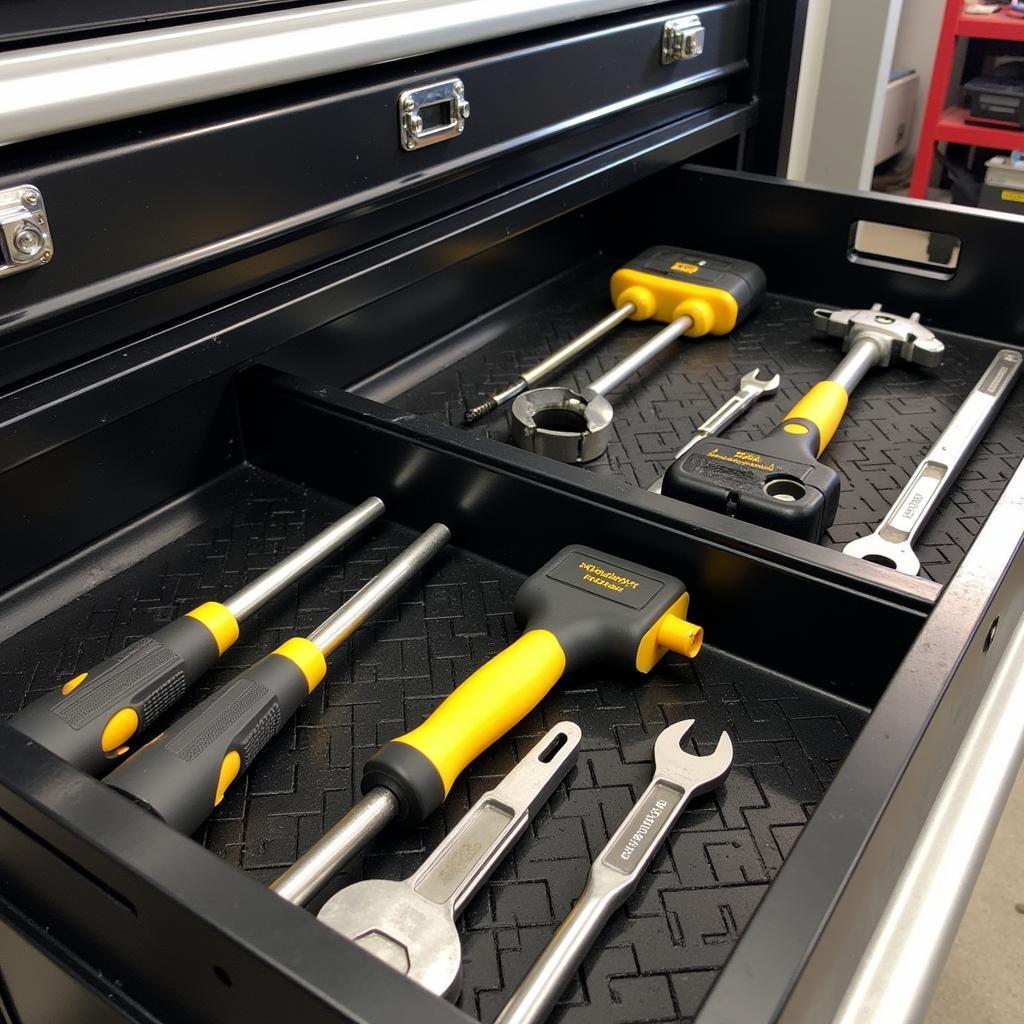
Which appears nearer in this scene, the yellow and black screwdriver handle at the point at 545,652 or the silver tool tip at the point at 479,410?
the yellow and black screwdriver handle at the point at 545,652

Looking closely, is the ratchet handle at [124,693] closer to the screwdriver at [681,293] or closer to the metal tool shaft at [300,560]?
the metal tool shaft at [300,560]

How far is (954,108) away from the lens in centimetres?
297

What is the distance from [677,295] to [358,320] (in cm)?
37

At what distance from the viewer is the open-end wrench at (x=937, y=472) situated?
0.80 meters

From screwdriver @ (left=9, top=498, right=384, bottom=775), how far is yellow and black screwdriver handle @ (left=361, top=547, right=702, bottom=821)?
145 mm

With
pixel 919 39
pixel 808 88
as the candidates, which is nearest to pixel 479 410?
pixel 808 88

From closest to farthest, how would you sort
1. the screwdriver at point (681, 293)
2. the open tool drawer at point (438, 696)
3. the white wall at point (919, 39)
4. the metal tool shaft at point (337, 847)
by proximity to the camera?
the open tool drawer at point (438, 696)
the metal tool shaft at point (337, 847)
the screwdriver at point (681, 293)
the white wall at point (919, 39)

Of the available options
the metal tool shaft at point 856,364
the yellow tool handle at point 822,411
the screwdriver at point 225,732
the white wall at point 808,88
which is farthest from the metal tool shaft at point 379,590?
the white wall at point 808,88

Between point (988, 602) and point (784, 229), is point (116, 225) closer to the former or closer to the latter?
point (988, 602)

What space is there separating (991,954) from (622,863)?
932 mm

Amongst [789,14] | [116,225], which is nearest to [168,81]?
[116,225]

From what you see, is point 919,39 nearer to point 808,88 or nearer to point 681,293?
point 808,88

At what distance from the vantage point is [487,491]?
2.54 feet

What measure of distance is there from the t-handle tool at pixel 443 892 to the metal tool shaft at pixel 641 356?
1.55 ft
